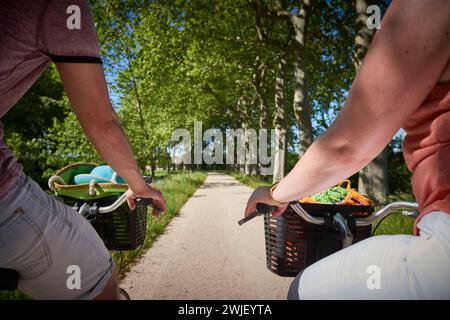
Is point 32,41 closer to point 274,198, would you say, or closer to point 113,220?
point 274,198

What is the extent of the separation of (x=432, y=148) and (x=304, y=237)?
1.26m

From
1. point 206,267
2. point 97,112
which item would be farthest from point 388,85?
point 206,267

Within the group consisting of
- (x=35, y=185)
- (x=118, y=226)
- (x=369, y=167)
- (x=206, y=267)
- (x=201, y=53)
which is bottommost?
(x=206, y=267)

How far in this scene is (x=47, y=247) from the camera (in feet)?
4.07

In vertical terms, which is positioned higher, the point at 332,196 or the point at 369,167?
the point at 332,196

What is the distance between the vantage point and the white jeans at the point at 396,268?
870 millimetres

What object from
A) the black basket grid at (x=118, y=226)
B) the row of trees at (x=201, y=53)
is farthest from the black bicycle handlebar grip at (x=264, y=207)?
the row of trees at (x=201, y=53)

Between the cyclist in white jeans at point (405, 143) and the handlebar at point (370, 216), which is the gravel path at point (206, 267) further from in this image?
the cyclist in white jeans at point (405, 143)

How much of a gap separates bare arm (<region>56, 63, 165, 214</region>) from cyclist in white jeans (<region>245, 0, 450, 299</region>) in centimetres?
84

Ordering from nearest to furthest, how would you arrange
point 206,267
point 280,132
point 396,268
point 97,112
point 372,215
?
point 396,268
point 97,112
point 372,215
point 206,267
point 280,132

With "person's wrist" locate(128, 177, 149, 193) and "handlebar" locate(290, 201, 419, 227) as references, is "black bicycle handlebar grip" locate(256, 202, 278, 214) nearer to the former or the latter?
"handlebar" locate(290, 201, 419, 227)

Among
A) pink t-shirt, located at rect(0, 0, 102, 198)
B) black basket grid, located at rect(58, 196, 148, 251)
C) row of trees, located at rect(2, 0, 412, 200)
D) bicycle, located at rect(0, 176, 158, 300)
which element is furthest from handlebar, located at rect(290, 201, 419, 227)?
row of trees, located at rect(2, 0, 412, 200)

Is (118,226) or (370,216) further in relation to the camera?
(118,226)
